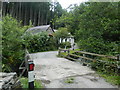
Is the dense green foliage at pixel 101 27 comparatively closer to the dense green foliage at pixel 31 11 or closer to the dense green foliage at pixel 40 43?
the dense green foliage at pixel 40 43

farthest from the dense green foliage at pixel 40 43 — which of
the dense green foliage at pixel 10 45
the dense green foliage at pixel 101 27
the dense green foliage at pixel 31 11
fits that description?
the dense green foliage at pixel 31 11

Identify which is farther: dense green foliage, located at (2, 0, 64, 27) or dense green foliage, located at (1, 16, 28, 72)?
dense green foliage, located at (2, 0, 64, 27)

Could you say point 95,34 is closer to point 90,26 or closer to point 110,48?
point 90,26

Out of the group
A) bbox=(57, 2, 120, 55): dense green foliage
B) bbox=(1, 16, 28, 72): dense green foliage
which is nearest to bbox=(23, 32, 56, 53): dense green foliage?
bbox=(1, 16, 28, 72): dense green foliage

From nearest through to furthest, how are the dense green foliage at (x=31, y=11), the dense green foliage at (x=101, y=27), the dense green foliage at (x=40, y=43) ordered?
the dense green foliage at (x=101, y=27)
the dense green foliage at (x=40, y=43)
the dense green foliage at (x=31, y=11)

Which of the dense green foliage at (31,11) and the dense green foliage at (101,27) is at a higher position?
the dense green foliage at (31,11)

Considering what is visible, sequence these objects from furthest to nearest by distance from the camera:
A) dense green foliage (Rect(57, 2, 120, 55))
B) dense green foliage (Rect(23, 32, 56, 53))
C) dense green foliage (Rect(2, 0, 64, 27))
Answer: dense green foliage (Rect(2, 0, 64, 27)) < dense green foliage (Rect(23, 32, 56, 53)) < dense green foliage (Rect(57, 2, 120, 55))

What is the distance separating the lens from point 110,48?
19.2 ft

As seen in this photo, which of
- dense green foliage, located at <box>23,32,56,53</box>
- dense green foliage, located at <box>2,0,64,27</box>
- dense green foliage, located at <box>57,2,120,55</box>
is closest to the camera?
dense green foliage, located at <box>57,2,120,55</box>

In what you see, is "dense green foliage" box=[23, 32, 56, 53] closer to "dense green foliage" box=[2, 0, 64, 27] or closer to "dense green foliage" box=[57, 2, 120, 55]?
"dense green foliage" box=[57, 2, 120, 55]

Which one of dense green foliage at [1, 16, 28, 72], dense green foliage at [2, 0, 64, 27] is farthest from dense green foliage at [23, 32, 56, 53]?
dense green foliage at [2, 0, 64, 27]

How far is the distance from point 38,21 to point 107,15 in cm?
3036

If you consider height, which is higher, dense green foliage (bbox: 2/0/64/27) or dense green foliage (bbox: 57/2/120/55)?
dense green foliage (bbox: 2/0/64/27)

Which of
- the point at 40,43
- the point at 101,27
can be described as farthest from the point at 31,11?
the point at 101,27
